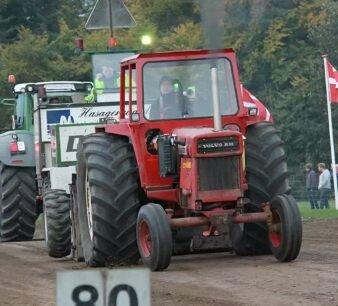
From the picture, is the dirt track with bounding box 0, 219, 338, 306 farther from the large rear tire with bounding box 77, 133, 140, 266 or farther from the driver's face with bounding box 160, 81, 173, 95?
the driver's face with bounding box 160, 81, 173, 95

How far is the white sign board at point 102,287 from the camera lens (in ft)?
21.1

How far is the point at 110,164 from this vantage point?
13.1m

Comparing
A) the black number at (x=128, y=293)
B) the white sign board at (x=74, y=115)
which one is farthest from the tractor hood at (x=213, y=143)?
the black number at (x=128, y=293)

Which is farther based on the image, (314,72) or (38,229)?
(314,72)

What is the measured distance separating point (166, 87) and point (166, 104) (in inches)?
7.6

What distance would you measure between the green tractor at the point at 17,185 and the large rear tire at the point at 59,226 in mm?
3510

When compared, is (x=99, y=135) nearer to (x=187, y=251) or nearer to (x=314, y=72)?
(x=187, y=251)

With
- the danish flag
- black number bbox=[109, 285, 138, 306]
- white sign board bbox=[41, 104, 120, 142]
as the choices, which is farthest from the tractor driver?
the danish flag

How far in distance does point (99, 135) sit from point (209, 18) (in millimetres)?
4555

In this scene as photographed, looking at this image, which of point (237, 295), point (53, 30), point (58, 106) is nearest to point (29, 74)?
point (53, 30)

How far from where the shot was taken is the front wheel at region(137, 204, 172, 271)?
12.4 meters

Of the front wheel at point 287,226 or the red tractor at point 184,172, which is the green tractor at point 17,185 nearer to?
the red tractor at point 184,172

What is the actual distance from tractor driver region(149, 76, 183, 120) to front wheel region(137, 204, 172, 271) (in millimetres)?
1152

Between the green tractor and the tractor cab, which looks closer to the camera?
the tractor cab
